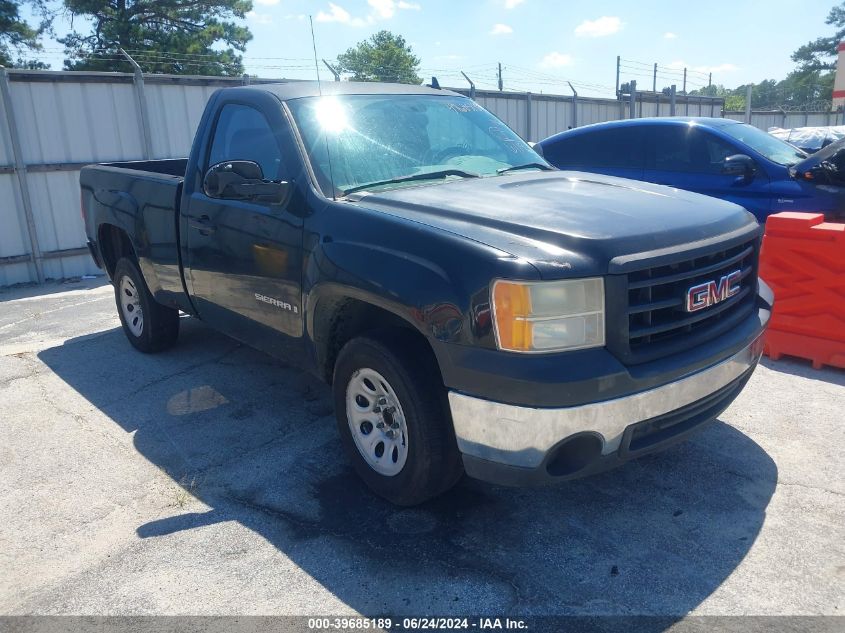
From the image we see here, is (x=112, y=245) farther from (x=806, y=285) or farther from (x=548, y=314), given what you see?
(x=806, y=285)

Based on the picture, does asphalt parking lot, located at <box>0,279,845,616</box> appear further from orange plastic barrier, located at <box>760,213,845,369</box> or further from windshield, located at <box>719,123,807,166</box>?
windshield, located at <box>719,123,807,166</box>

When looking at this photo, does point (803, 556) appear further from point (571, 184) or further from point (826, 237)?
point (826, 237)

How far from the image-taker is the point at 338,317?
139 inches

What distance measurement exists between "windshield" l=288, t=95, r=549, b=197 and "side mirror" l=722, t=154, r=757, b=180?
114 inches

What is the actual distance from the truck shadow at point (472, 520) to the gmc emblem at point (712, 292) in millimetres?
965

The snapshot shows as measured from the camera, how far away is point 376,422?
3379 millimetres

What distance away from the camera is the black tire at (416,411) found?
9.82 feet

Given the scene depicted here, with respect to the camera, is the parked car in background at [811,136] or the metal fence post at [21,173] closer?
A: the metal fence post at [21,173]

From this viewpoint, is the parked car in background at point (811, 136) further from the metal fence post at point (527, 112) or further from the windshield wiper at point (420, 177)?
the windshield wiper at point (420, 177)

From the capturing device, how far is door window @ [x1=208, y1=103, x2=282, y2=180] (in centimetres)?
401

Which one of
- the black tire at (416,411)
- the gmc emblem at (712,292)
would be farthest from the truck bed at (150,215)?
the gmc emblem at (712,292)

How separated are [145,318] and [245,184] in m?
2.43

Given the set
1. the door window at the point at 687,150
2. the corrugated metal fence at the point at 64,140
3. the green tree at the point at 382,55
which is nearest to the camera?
the door window at the point at 687,150

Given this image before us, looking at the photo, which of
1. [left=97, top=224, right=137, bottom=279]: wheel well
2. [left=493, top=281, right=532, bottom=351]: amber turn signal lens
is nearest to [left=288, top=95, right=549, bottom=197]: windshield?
[left=493, top=281, right=532, bottom=351]: amber turn signal lens
